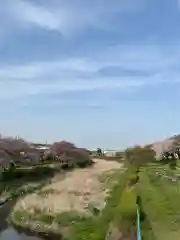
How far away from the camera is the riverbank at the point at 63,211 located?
2039 centimetres

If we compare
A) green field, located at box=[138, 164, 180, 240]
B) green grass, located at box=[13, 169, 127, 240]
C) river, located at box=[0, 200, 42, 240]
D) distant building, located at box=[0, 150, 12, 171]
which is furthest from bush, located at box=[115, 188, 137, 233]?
distant building, located at box=[0, 150, 12, 171]

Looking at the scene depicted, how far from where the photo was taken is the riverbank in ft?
66.9

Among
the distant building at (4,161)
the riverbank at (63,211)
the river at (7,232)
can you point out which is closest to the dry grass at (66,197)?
the riverbank at (63,211)

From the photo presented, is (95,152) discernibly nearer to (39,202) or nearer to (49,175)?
(49,175)

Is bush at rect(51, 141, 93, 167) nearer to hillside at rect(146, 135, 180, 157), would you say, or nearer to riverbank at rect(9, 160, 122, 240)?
hillside at rect(146, 135, 180, 157)

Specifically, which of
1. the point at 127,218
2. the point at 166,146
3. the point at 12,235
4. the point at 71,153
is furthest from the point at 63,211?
the point at 166,146

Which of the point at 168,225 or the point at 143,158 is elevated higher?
the point at 143,158

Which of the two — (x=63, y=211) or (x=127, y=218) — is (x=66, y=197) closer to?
(x=63, y=211)

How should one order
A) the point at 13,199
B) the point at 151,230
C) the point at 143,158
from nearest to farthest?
the point at 151,230
the point at 13,199
the point at 143,158

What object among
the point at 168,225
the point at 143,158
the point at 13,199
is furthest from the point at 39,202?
the point at 143,158

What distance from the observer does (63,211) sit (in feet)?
84.6

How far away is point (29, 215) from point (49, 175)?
2218 centimetres

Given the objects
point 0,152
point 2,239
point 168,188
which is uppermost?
point 0,152

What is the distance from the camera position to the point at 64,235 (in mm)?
20047
